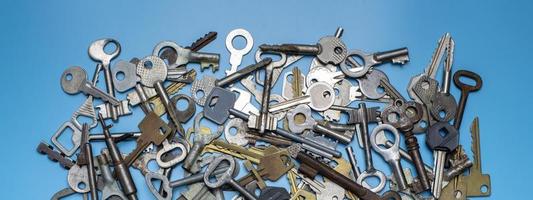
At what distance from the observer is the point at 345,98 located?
286 centimetres

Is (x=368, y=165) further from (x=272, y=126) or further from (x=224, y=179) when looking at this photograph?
(x=224, y=179)

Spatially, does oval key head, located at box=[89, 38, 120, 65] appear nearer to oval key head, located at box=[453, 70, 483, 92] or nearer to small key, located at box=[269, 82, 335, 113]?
small key, located at box=[269, 82, 335, 113]

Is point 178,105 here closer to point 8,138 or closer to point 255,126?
point 255,126

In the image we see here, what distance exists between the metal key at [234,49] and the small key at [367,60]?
42cm

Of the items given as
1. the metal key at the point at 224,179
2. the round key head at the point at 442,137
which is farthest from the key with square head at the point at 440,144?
the metal key at the point at 224,179

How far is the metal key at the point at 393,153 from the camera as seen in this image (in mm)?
2701

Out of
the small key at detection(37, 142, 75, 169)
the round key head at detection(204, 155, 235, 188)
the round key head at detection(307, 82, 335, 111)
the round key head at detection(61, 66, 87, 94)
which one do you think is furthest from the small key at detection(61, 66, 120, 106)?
the round key head at detection(307, 82, 335, 111)

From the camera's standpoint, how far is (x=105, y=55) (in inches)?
114

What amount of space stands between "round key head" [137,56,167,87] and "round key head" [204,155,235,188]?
0.45 metres

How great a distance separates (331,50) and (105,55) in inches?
38.8

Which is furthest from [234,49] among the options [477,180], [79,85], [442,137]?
[477,180]

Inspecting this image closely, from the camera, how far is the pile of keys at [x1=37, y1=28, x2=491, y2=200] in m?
2.69

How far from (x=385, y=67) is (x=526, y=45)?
686mm

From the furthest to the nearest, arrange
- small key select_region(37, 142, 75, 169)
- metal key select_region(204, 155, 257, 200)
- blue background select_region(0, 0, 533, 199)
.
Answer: blue background select_region(0, 0, 533, 199) < small key select_region(37, 142, 75, 169) < metal key select_region(204, 155, 257, 200)
